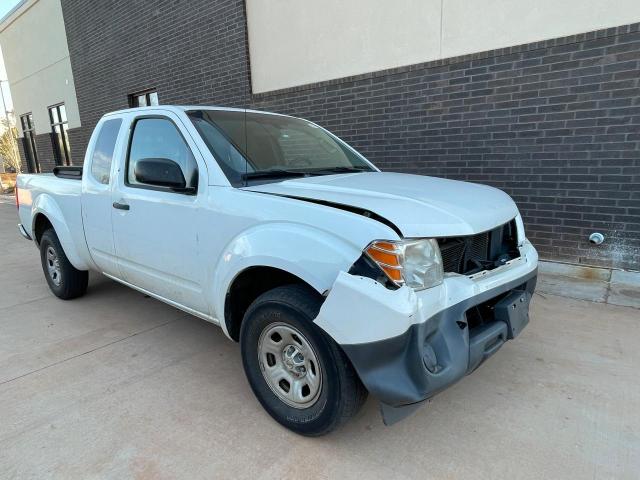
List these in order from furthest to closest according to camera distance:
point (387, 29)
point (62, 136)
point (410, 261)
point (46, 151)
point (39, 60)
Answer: point (46, 151)
point (62, 136)
point (39, 60)
point (387, 29)
point (410, 261)

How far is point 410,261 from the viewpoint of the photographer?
1961 millimetres

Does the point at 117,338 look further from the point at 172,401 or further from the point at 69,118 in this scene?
the point at 69,118

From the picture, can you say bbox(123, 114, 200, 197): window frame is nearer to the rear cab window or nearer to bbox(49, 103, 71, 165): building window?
the rear cab window

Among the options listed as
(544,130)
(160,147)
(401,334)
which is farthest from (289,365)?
(544,130)

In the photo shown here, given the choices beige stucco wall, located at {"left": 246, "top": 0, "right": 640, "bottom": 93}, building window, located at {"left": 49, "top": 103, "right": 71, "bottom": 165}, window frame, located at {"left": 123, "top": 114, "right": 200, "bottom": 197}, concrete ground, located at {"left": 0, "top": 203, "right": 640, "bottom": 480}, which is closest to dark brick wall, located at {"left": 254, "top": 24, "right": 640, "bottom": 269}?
beige stucco wall, located at {"left": 246, "top": 0, "right": 640, "bottom": 93}

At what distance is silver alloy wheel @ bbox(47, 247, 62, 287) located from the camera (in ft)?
15.0

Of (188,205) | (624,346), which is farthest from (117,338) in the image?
(624,346)

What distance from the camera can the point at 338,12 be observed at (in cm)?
625

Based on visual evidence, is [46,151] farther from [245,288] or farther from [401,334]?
[401,334]

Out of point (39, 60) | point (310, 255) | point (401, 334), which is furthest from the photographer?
point (39, 60)

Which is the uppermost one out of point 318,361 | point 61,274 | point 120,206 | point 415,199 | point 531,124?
point 531,124

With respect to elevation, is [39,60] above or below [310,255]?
above

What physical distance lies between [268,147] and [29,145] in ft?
61.9

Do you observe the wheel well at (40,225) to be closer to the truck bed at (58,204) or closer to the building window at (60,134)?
the truck bed at (58,204)
